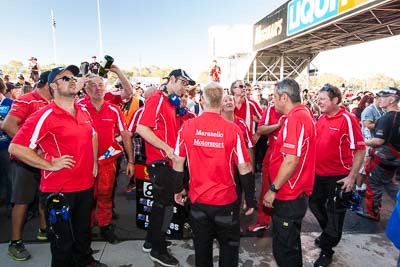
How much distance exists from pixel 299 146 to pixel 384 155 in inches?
99.5

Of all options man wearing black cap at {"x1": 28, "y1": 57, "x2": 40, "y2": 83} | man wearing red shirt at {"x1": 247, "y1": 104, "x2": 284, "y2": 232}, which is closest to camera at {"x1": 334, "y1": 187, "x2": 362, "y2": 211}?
man wearing red shirt at {"x1": 247, "y1": 104, "x2": 284, "y2": 232}

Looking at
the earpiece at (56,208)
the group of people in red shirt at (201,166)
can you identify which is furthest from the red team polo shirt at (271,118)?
the earpiece at (56,208)

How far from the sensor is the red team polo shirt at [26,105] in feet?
10.7

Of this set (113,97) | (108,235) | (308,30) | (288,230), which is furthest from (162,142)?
(308,30)

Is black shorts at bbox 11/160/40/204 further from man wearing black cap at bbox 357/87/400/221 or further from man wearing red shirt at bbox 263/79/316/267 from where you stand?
man wearing black cap at bbox 357/87/400/221

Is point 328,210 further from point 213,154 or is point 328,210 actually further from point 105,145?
point 105,145

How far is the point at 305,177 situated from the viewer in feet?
8.07

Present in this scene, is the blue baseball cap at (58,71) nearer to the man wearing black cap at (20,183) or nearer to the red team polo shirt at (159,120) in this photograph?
the red team polo shirt at (159,120)

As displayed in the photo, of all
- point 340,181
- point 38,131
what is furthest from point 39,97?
point 340,181

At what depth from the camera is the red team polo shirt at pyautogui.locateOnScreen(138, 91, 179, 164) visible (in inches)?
114

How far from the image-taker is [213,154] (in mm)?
2225

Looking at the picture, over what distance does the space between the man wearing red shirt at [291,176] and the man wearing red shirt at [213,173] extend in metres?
0.34

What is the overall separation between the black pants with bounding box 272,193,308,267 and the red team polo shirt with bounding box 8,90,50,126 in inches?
117

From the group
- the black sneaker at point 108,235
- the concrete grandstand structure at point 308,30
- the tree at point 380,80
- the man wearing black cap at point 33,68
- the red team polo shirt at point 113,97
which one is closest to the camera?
the black sneaker at point 108,235
